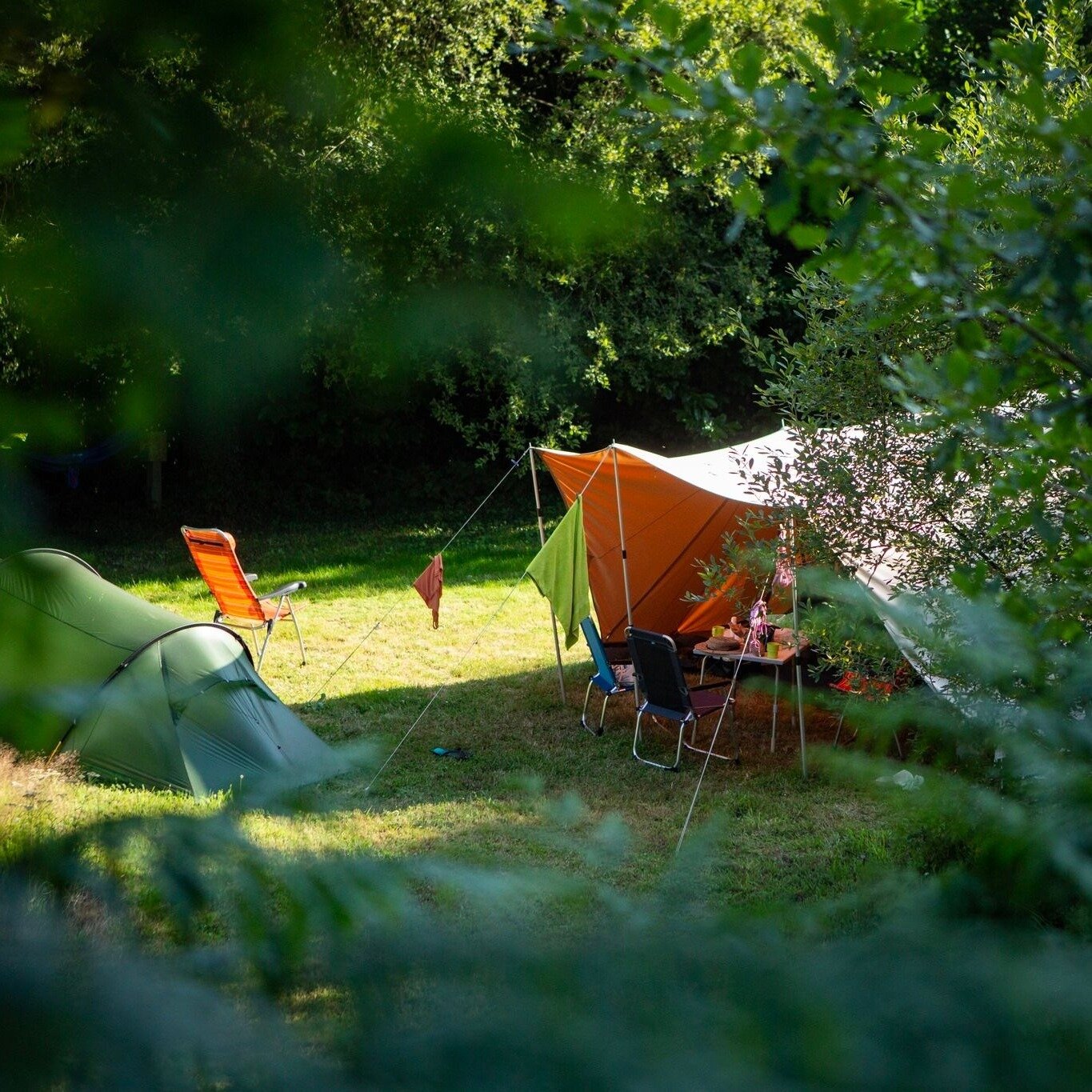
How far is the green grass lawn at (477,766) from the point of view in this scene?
758mm

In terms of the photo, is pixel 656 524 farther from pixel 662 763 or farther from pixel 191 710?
pixel 191 710

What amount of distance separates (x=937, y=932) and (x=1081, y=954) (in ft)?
0.22

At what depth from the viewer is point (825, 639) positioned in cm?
485

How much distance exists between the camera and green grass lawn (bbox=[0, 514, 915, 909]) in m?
0.76

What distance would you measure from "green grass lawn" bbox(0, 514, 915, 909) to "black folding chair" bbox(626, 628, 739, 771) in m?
0.15

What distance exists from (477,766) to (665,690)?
3.72 feet

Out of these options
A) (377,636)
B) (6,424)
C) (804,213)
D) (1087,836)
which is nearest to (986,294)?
(804,213)

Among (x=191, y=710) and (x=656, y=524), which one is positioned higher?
(x=656, y=524)

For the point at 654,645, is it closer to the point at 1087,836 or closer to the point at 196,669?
the point at 196,669

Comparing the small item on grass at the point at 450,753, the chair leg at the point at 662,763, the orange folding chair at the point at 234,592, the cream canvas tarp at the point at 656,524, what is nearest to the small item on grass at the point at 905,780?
the chair leg at the point at 662,763

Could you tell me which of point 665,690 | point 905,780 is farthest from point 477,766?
point 905,780

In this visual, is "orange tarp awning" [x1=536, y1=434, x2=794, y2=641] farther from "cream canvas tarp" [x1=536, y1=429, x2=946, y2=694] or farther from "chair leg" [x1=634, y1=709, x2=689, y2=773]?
"chair leg" [x1=634, y1=709, x2=689, y2=773]

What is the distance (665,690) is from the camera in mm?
6230

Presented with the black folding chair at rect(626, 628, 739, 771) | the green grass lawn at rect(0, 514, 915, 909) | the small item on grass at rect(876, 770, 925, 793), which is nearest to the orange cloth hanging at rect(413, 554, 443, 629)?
the green grass lawn at rect(0, 514, 915, 909)
